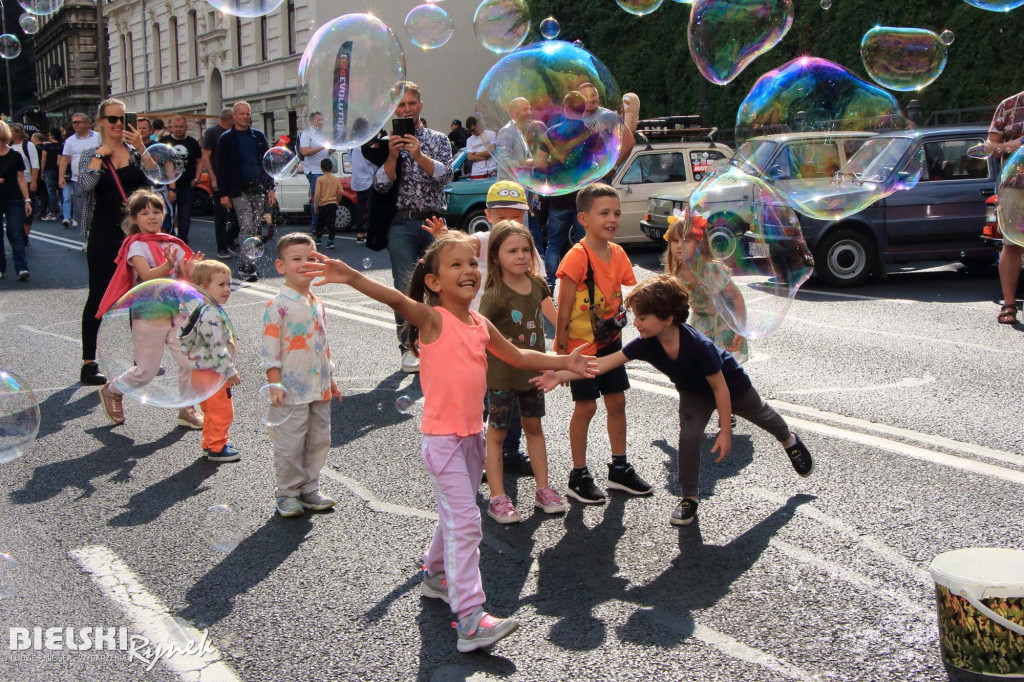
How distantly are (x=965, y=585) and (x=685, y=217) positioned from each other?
2.88 metres

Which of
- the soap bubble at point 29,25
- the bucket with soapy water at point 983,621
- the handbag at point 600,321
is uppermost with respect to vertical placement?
the soap bubble at point 29,25

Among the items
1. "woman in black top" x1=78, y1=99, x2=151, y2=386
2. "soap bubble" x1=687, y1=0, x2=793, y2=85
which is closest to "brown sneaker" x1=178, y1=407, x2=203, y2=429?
"woman in black top" x1=78, y1=99, x2=151, y2=386

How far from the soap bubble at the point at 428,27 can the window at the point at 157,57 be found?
144 feet

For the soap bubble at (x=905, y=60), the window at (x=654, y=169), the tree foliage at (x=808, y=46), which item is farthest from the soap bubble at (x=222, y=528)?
the tree foliage at (x=808, y=46)

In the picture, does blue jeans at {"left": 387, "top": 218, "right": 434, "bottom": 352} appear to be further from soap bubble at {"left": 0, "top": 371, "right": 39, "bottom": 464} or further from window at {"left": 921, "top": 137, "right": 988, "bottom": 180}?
window at {"left": 921, "top": 137, "right": 988, "bottom": 180}

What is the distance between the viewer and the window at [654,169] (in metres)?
15.1

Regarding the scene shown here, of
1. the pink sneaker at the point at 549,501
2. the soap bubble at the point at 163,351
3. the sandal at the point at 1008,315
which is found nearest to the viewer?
the pink sneaker at the point at 549,501

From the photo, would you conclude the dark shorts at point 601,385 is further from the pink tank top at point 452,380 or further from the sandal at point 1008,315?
the sandal at point 1008,315

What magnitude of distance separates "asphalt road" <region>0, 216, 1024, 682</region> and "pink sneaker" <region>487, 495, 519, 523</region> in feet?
0.22

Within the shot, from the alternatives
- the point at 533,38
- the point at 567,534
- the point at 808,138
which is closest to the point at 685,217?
the point at 808,138

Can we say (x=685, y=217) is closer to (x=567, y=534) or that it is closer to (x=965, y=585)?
(x=567, y=534)

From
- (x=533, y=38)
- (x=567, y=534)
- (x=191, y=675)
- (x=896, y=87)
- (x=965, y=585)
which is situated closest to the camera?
(x=965, y=585)

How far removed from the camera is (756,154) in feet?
19.2

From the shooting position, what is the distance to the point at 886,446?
18.2ft
